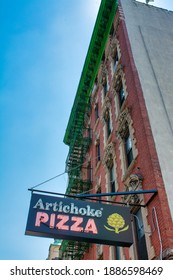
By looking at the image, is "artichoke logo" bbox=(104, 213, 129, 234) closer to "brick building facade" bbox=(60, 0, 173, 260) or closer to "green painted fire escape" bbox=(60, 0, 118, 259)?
"brick building facade" bbox=(60, 0, 173, 260)

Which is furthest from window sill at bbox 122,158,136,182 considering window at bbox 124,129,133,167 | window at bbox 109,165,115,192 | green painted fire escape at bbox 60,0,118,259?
green painted fire escape at bbox 60,0,118,259

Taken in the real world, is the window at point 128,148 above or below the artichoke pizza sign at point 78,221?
above

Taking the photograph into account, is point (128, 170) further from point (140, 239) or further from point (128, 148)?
point (140, 239)

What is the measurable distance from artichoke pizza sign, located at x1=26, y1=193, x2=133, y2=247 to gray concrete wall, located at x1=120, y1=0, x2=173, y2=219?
1.85m

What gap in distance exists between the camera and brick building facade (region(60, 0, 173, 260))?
9250 millimetres

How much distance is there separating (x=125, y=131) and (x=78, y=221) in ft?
21.3

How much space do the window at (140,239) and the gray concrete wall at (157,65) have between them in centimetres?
164

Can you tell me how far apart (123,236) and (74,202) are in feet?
5.44

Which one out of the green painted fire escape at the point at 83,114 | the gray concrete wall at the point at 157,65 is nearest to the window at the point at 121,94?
the gray concrete wall at the point at 157,65

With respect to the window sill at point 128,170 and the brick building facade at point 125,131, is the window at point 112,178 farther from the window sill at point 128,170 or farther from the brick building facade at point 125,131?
the window sill at point 128,170

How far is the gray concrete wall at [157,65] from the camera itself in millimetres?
10445

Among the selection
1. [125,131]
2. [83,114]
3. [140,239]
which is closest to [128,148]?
[125,131]
